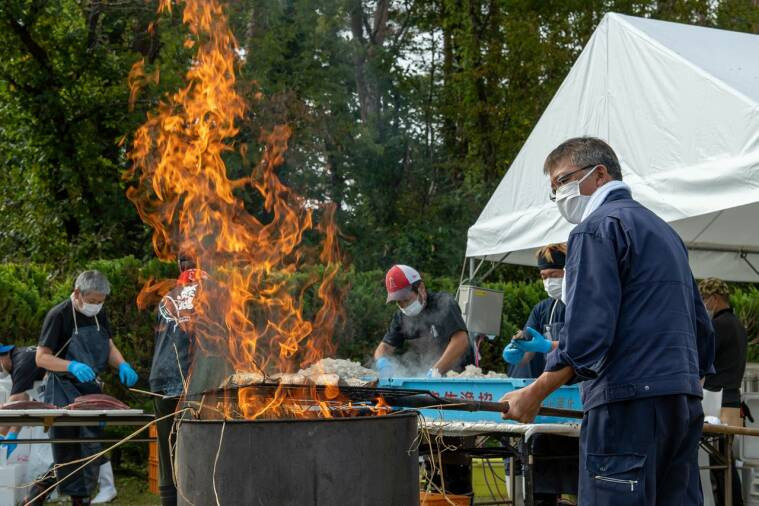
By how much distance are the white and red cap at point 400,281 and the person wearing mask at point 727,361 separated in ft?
8.19

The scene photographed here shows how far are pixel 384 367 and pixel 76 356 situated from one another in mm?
2516

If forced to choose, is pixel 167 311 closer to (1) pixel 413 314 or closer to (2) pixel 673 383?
(1) pixel 413 314

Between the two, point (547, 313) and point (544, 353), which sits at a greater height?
point (547, 313)

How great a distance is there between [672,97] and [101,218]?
37.4 feet

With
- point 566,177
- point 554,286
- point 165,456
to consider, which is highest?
point 566,177

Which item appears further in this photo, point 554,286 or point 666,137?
point 666,137

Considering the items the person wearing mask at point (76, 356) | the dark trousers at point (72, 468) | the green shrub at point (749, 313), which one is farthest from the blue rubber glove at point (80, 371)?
the green shrub at point (749, 313)

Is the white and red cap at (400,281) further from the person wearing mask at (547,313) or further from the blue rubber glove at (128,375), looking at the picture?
the blue rubber glove at (128,375)

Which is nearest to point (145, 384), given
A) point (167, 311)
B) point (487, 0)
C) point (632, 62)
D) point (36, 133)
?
point (167, 311)

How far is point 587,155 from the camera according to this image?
13.6 ft

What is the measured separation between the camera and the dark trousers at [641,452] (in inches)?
144

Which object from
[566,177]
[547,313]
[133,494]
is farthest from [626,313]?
[133,494]

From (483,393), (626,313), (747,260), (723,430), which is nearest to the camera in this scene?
(626,313)

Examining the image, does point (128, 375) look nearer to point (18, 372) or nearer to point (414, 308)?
point (18, 372)
